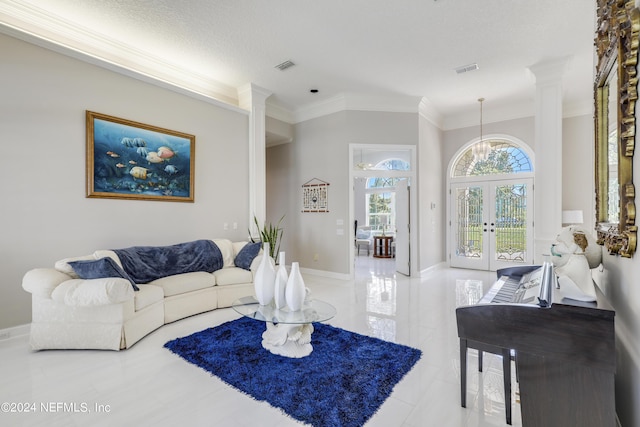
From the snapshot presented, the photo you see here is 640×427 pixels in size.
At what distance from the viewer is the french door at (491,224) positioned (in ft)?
20.3

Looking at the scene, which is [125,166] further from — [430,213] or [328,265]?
[430,213]

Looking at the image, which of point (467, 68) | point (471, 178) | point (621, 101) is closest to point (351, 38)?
point (467, 68)

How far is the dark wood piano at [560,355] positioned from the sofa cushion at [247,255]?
3362mm

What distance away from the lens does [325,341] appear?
2904 mm

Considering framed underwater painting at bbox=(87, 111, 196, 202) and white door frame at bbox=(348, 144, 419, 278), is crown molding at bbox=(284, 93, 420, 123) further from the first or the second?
framed underwater painting at bbox=(87, 111, 196, 202)

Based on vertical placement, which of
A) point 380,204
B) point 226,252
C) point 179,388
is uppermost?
point 380,204

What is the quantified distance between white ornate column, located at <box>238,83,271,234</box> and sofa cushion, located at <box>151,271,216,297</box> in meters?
1.59

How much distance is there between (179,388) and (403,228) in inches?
195

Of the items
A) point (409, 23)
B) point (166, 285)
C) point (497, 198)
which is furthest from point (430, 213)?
point (166, 285)

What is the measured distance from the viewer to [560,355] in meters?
1.31

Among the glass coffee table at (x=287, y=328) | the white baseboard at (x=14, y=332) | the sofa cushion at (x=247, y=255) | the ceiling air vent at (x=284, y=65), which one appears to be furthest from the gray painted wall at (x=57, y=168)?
the glass coffee table at (x=287, y=328)

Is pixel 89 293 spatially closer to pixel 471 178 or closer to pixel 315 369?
pixel 315 369

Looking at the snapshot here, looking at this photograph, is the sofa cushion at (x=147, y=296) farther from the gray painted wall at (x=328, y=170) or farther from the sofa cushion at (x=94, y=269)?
the gray painted wall at (x=328, y=170)

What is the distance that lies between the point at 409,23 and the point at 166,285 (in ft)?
13.7
